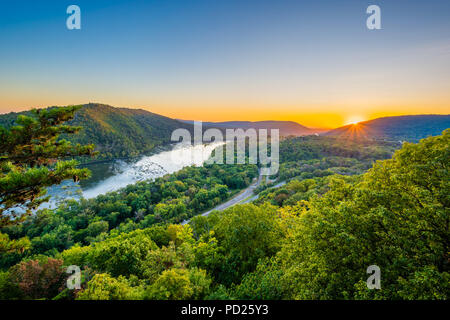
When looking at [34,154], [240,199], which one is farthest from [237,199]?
[34,154]

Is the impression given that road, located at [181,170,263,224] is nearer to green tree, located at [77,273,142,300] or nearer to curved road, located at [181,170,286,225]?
curved road, located at [181,170,286,225]

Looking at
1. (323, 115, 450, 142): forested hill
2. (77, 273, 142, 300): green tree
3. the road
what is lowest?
the road

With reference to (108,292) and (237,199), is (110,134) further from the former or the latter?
(108,292)

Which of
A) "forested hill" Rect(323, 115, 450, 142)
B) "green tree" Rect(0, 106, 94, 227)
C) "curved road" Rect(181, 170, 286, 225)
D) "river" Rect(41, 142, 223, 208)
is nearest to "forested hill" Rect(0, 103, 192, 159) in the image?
"river" Rect(41, 142, 223, 208)

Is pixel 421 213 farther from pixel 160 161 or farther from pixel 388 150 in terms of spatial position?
pixel 160 161

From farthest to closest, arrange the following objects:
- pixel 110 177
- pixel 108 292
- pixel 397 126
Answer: pixel 397 126 → pixel 110 177 → pixel 108 292

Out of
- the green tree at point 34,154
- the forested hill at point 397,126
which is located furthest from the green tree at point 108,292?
the forested hill at point 397,126

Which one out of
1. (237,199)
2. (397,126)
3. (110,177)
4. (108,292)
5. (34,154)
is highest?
(397,126)
